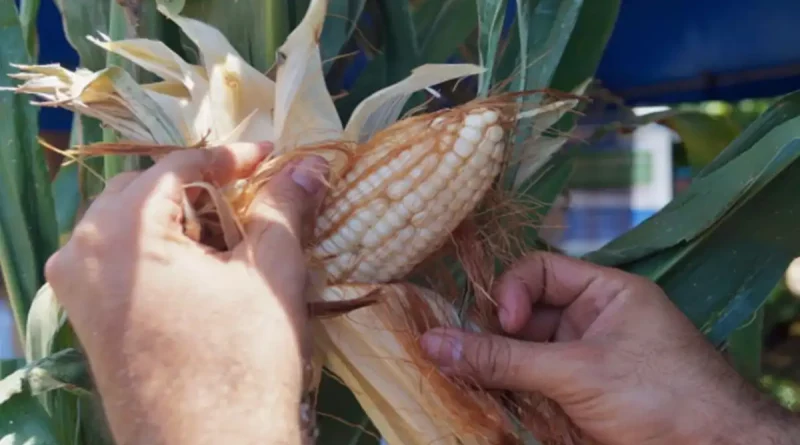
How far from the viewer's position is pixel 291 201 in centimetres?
34

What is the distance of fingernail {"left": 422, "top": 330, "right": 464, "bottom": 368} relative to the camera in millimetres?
375

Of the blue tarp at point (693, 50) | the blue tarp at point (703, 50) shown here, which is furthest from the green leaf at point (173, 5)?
the blue tarp at point (703, 50)

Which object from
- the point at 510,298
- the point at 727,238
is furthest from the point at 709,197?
the point at 510,298

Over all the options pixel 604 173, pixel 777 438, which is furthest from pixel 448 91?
pixel 604 173

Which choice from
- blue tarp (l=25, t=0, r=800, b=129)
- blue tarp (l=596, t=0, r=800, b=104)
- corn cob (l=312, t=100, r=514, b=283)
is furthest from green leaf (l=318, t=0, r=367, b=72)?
blue tarp (l=596, t=0, r=800, b=104)

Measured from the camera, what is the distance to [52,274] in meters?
0.31

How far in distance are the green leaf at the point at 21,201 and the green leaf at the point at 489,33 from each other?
11.0 inches

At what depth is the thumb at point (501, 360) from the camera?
1.24 ft

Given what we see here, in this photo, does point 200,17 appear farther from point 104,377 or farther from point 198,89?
point 104,377

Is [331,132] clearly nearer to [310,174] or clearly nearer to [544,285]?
[310,174]

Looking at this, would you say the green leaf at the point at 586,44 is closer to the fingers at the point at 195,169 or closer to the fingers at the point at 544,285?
the fingers at the point at 544,285

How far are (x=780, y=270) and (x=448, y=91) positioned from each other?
0.86 ft

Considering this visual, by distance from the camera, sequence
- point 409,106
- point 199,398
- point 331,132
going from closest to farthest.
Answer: point 199,398 → point 331,132 → point 409,106

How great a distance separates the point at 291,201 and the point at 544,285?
211 mm
